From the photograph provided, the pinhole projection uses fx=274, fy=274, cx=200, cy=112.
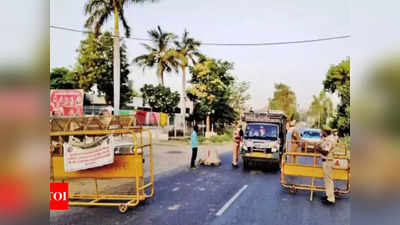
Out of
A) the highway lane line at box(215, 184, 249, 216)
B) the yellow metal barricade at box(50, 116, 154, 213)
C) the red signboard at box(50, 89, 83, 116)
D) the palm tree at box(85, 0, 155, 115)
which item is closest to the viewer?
the highway lane line at box(215, 184, 249, 216)

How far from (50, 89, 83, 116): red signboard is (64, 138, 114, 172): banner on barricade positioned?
37.0 inches

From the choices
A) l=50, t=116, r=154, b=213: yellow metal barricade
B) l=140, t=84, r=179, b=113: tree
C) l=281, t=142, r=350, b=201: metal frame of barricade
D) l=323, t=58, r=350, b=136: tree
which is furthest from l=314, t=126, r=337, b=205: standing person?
l=140, t=84, r=179, b=113: tree

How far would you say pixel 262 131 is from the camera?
25.7ft

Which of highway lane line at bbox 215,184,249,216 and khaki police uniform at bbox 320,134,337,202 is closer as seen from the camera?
highway lane line at bbox 215,184,249,216

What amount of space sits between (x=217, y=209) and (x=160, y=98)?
389 centimetres

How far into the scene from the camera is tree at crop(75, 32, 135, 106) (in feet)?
21.3

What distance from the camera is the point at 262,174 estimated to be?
22.8 ft

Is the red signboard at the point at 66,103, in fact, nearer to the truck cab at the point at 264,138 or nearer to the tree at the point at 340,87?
the truck cab at the point at 264,138

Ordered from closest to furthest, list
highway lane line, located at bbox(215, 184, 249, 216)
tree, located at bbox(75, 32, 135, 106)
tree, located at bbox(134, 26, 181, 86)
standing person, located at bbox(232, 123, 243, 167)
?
highway lane line, located at bbox(215, 184, 249, 216)
tree, located at bbox(134, 26, 181, 86)
tree, located at bbox(75, 32, 135, 106)
standing person, located at bbox(232, 123, 243, 167)

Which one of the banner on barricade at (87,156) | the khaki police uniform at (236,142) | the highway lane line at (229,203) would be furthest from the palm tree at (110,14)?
the khaki police uniform at (236,142)

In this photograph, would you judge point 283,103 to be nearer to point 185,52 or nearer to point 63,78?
point 185,52

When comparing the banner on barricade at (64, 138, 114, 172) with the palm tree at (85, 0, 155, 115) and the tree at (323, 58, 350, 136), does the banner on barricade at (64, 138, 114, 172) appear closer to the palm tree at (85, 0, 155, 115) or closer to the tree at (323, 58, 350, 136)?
the palm tree at (85, 0, 155, 115)

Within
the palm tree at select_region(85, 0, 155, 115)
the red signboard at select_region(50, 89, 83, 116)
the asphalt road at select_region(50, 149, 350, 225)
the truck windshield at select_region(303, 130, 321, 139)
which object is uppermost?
the palm tree at select_region(85, 0, 155, 115)
